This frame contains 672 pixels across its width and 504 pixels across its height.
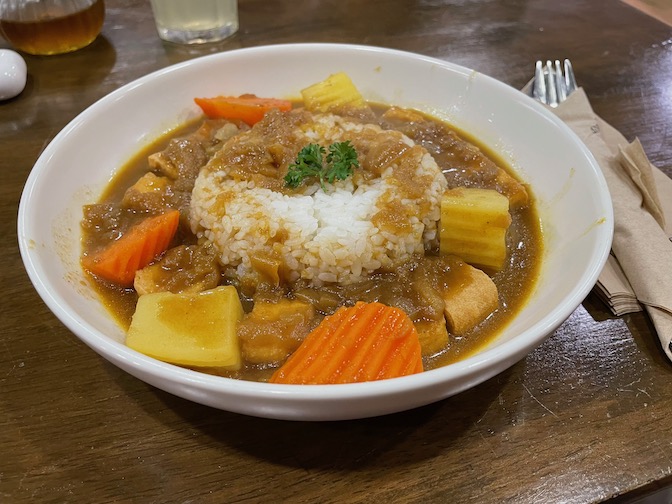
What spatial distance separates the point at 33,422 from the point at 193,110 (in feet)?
5.31

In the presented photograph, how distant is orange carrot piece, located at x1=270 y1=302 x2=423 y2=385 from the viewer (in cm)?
149

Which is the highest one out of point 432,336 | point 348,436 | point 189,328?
point 189,328

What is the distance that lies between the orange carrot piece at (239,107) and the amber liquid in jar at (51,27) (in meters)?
1.26

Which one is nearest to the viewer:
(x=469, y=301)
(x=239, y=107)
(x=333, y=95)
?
(x=469, y=301)

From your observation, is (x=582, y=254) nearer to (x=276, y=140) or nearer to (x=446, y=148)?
(x=446, y=148)

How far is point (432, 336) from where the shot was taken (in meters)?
1.71

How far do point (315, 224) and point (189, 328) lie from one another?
2.05ft

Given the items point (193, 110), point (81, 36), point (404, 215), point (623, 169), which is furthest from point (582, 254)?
point (81, 36)

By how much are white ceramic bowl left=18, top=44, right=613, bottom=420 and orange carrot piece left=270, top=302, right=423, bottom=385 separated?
0.12 m

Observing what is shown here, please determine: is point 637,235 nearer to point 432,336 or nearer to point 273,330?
point 432,336

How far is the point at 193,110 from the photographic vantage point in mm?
2697

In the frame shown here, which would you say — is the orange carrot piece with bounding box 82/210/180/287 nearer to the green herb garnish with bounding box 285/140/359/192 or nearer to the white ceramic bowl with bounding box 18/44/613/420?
the white ceramic bowl with bounding box 18/44/613/420

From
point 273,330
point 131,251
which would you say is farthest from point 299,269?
point 131,251

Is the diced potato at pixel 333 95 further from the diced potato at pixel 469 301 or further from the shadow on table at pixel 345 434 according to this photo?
the shadow on table at pixel 345 434
